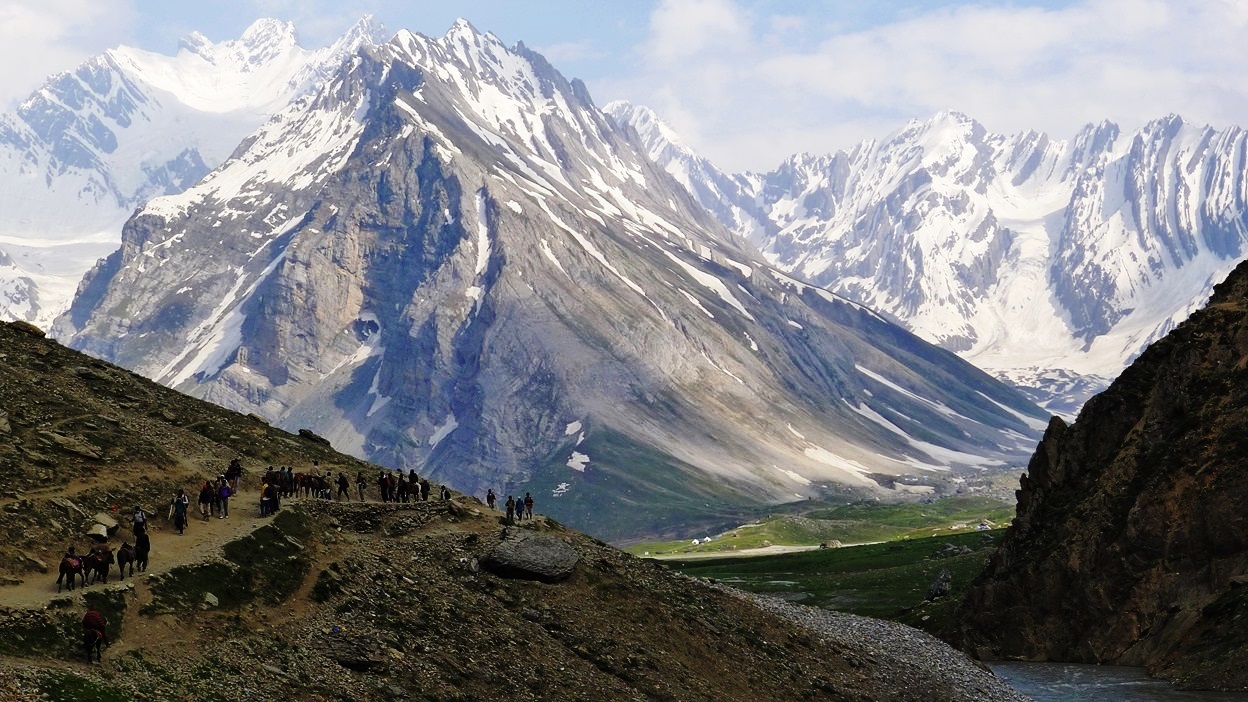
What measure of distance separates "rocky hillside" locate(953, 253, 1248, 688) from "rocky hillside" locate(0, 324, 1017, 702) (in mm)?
19441

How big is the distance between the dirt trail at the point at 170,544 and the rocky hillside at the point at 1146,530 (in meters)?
67.8

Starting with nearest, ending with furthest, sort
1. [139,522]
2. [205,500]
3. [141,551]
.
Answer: [141,551] → [139,522] → [205,500]

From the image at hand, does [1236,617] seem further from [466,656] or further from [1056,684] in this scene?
[466,656]

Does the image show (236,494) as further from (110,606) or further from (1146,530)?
(1146,530)

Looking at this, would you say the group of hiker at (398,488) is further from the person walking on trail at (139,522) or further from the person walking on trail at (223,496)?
the person walking on trail at (139,522)

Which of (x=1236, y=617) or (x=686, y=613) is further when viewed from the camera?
(x=1236, y=617)

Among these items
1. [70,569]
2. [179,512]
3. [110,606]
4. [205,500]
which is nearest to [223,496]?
[205,500]

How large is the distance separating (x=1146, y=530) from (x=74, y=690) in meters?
88.9

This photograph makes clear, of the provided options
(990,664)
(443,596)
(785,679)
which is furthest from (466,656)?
(990,664)

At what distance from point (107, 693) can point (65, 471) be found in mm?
22268

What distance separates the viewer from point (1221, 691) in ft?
302

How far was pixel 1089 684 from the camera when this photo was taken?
102 meters

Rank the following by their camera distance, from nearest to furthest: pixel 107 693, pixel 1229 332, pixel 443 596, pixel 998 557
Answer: pixel 107 693
pixel 443 596
pixel 1229 332
pixel 998 557

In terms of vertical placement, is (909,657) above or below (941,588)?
below
